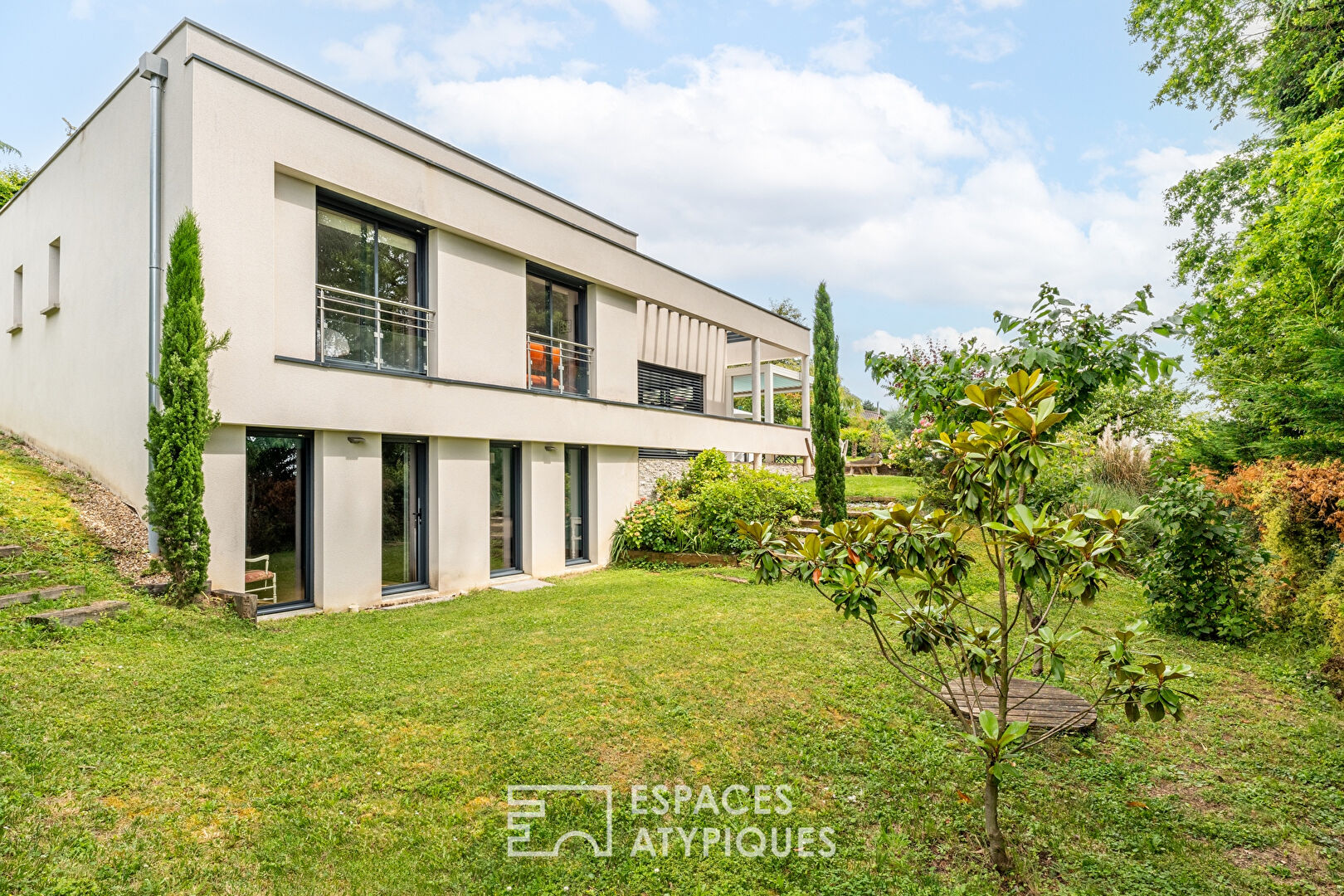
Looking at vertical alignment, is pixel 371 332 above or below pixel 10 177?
below

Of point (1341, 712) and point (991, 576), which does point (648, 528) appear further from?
point (1341, 712)

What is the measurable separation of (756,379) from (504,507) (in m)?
9.04

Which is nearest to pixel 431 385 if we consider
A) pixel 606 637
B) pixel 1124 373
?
pixel 606 637

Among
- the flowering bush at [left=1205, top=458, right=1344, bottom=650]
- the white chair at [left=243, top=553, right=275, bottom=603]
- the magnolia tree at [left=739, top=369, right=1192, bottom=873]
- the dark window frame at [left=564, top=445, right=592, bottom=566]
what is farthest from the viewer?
the dark window frame at [left=564, top=445, right=592, bottom=566]

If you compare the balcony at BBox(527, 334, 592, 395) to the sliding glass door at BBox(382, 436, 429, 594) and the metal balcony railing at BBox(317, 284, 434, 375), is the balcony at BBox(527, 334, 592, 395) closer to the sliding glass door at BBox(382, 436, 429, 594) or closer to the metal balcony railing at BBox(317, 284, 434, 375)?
the metal balcony railing at BBox(317, 284, 434, 375)

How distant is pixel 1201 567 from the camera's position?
7070 millimetres

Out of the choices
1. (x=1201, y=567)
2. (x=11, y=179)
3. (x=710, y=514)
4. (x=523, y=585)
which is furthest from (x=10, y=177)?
(x=1201, y=567)

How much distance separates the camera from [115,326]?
846 centimetres

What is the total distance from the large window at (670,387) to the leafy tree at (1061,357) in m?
11.1

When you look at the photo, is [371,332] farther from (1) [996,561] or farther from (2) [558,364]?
(1) [996,561]

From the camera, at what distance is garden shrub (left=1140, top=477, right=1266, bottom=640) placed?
682 centimetres

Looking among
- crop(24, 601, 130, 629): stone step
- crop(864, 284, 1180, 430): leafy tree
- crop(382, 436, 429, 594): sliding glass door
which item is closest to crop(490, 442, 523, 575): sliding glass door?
crop(382, 436, 429, 594): sliding glass door

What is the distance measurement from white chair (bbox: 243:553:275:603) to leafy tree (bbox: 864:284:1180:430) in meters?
7.71

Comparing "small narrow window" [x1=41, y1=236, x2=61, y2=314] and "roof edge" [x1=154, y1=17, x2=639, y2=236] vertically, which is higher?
"roof edge" [x1=154, y1=17, x2=639, y2=236]
